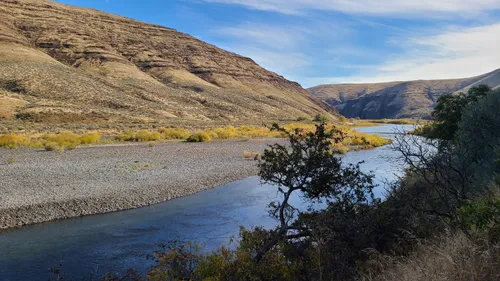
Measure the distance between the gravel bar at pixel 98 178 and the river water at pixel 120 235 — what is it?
0.82 m

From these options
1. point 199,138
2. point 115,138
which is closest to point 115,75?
point 115,138

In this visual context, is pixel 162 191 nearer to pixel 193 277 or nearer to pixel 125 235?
pixel 125 235

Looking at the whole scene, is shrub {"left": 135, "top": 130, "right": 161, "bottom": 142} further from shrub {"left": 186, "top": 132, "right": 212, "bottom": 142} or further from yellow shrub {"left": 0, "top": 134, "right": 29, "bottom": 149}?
yellow shrub {"left": 0, "top": 134, "right": 29, "bottom": 149}

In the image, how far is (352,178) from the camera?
8.46 m

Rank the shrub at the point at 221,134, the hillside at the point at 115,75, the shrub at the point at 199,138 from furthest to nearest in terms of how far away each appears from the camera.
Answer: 1. the hillside at the point at 115,75
2. the shrub at the point at 221,134
3. the shrub at the point at 199,138

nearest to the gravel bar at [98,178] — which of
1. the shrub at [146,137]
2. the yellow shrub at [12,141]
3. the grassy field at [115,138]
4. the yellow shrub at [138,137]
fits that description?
the yellow shrub at [12,141]

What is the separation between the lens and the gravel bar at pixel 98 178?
12.6 m

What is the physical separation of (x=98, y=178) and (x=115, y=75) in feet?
209

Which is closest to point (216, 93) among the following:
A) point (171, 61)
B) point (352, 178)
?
point (171, 61)

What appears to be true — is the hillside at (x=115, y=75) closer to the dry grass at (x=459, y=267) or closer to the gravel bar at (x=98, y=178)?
the gravel bar at (x=98, y=178)

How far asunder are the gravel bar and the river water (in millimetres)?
820

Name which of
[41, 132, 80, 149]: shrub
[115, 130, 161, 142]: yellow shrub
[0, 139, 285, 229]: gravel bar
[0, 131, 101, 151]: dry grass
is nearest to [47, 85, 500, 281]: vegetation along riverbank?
[0, 139, 285, 229]: gravel bar

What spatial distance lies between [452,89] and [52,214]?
202314 mm

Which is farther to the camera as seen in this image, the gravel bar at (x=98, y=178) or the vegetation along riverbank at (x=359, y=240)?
the gravel bar at (x=98, y=178)
